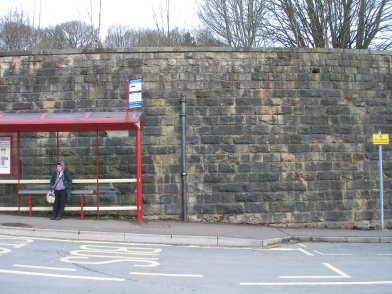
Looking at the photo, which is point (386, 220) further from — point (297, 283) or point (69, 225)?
point (69, 225)

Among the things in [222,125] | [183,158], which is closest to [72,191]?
[183,158]

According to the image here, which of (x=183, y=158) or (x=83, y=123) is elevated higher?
Answer: (x=83, y=123)

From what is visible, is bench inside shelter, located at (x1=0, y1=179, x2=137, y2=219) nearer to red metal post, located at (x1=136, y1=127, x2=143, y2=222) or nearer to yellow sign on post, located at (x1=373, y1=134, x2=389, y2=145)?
red metal post, located at (x1=136, y1=127, x2=143, y2=222)

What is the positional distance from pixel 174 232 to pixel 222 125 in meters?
3.62

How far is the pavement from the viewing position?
30.0ft

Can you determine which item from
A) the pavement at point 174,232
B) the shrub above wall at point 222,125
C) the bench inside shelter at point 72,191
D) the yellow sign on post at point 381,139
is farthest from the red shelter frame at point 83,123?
the yellow sign on post at point 381,139

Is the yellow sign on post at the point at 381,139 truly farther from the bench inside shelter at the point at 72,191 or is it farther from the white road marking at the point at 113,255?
the white road marking at the point at 113,255

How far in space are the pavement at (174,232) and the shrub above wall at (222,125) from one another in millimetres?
757

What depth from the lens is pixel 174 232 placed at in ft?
31.5

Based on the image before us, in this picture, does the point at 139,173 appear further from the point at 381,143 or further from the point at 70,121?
the point at 381,143

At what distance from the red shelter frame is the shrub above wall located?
80cm

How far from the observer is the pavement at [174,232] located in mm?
9133

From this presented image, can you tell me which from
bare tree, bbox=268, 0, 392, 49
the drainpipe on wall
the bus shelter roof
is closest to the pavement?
the drainpipe on wall

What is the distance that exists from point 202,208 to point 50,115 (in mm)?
4705
